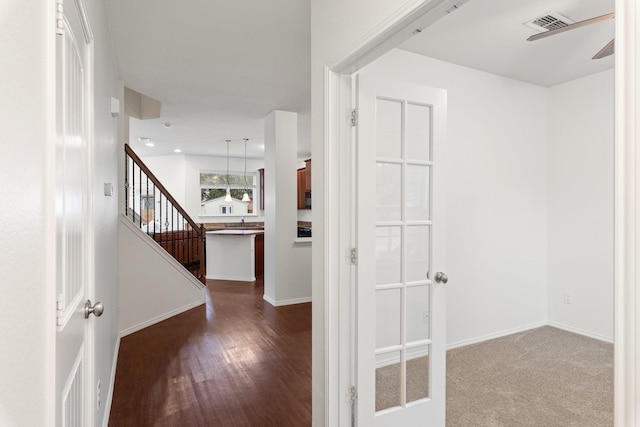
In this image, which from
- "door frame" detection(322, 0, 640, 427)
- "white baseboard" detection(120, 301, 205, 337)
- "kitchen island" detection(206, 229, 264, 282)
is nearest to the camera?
"door frame" detection(322, 0, 640, 427)

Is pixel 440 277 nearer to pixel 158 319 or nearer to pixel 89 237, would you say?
pixel 89 237

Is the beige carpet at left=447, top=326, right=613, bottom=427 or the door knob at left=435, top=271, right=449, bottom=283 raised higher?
the door knob at left=435, top=271, right=449, bottom=283

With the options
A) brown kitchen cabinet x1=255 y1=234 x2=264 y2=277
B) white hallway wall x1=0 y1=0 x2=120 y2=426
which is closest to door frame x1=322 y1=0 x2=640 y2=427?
white hallway wall x1=0 y1=0 x2=120 y2=426

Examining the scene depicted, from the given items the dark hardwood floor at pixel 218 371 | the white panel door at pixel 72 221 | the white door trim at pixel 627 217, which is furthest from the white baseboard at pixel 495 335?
the white panel door at pixel 72 221

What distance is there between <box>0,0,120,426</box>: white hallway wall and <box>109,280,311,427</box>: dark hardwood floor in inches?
67.0

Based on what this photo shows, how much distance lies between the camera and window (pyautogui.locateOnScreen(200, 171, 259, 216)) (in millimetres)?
Result: 8781

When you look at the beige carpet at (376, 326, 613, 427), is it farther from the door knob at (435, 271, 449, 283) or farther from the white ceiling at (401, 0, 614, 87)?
the white ceiling at (401, 0, 614, 87)

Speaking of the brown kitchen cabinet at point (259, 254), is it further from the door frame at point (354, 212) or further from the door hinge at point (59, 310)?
the door hinge at point (59, 310)

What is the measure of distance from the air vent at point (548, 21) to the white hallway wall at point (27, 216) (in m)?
2.91

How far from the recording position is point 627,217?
72 cm

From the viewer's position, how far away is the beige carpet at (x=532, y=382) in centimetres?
231

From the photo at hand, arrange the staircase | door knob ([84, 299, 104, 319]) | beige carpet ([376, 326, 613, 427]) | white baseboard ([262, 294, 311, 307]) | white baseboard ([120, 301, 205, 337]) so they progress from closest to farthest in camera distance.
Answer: door knob ([84, 299, 104, 319]) < beige carpet ([376, 326, 613, 427]) < white baseboard ([120, 301, 205, 337]) < the staircase < white baseboard ([262, 294, 311, 307])

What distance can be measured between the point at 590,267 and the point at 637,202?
374 cm

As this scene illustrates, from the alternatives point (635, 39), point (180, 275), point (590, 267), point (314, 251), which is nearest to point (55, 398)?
point (314, 251)
